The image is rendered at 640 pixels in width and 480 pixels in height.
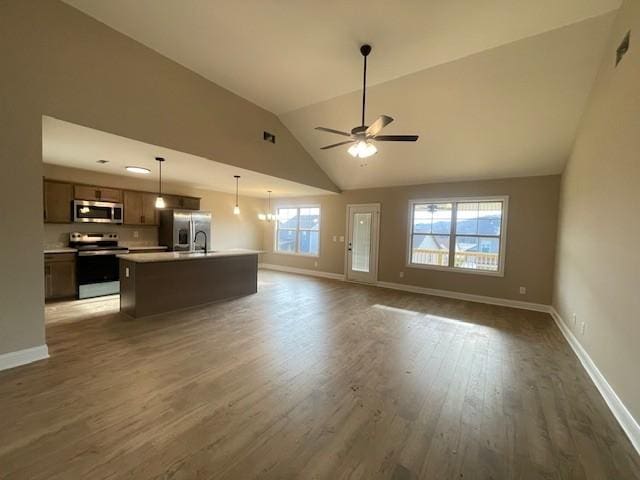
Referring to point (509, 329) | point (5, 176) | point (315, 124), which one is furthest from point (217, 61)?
point (509, 329)

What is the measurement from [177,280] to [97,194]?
2.80 meters

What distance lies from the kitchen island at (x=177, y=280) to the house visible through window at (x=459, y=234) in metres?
4.06

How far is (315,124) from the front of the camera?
5164mm

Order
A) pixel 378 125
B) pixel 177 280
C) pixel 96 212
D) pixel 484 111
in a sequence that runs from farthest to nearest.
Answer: pixel 96 212 → pixel 177 280 → pixel 484 111 → pixel 378 125

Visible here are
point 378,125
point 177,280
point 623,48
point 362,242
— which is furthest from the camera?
point 362,242

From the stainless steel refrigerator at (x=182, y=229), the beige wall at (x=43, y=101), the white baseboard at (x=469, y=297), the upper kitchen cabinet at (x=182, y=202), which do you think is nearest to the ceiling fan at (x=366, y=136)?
the beige wall at (x=43, y=101)

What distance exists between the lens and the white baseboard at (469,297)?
5.11 metres

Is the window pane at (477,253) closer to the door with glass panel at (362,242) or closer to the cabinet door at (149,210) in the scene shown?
the door with glass panel at (362,242)

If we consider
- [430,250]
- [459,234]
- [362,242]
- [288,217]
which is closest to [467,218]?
[459,234]

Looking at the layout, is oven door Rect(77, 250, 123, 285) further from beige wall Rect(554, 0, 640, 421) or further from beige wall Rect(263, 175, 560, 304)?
beige wall Rect(554, 0, 640, 421)

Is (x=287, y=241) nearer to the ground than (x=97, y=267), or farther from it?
farther from it

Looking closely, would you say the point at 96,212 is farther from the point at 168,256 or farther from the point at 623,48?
the point at 623,48

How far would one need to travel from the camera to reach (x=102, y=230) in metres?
5.64

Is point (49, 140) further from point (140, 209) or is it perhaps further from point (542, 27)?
point (542, 27)
